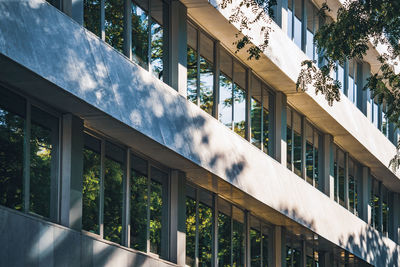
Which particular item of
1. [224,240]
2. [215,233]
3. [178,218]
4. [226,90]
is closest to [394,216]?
[224,240]

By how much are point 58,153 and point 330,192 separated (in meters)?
15.9

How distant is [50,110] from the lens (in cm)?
1652

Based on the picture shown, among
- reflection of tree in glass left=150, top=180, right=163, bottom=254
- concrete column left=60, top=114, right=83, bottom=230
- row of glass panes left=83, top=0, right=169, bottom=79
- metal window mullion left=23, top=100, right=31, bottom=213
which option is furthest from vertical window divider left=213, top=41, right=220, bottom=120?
metal window mullion left=23, top=100, right=31, bottom=213

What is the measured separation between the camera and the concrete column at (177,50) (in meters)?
20.8

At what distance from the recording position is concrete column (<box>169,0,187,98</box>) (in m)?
20.8

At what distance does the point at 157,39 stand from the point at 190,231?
14.9ft

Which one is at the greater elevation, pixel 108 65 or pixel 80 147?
pixel 108 65

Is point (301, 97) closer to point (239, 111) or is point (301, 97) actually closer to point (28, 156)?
point (239, 111)

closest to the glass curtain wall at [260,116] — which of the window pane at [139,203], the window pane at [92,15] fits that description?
the window pane at [139,203]

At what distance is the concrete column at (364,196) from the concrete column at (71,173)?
1965 centimetres

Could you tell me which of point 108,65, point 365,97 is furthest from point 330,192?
point 108,65

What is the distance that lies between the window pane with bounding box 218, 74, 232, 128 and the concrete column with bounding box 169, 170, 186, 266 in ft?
A: 9.25

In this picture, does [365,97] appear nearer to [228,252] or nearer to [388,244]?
[388,244]

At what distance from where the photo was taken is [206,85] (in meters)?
23.0
